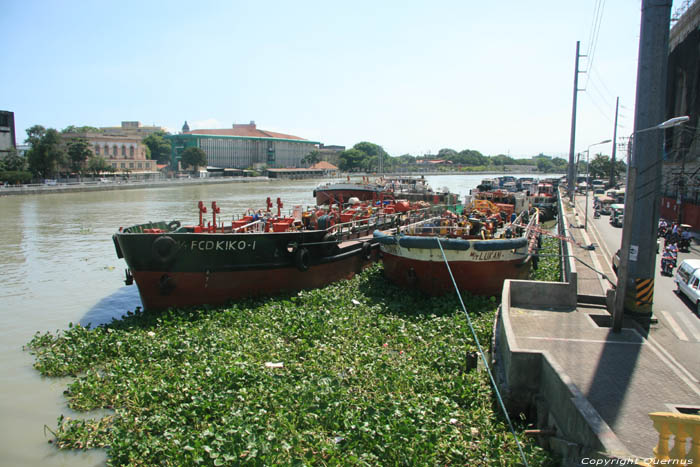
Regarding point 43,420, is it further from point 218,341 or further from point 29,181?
point 29,181

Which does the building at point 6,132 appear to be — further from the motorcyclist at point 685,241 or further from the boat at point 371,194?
the motorcyclist at point 685,241

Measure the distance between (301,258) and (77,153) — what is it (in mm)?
75486

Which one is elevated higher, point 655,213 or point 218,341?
point 655,213

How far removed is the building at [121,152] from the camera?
305ft

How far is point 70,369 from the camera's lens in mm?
9789

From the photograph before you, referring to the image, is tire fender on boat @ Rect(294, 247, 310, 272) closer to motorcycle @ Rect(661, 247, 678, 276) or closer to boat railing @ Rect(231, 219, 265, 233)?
boat railing @ Rect(231, 219, 265, 233)

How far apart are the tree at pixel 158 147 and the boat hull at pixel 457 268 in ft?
443

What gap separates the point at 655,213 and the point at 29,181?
76382 millimetres

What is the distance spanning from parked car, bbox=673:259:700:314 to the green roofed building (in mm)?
138108

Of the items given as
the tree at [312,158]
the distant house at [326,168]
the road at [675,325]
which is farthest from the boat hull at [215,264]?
the tree at [312,158]

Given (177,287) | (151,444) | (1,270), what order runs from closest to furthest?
(151,444) < (177,287) < (1,270)

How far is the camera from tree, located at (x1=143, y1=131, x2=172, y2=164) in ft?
444

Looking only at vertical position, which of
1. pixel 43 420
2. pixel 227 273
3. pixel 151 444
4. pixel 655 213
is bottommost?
pixel 43 420

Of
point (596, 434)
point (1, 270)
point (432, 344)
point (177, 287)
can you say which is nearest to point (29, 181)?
point (1, 270)
